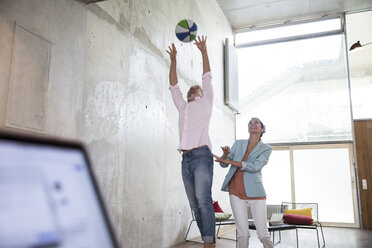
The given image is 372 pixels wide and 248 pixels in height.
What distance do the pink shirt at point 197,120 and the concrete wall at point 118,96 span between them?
0.76 meters

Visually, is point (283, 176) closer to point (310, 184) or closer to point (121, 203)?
point (310, 184)

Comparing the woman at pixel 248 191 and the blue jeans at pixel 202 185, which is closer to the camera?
the blue jeans at pixel 202 185

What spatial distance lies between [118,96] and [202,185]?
1310 millimetres

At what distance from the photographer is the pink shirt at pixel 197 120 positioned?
2844 mm

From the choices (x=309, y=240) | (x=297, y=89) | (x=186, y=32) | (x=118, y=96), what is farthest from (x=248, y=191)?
(x=297, y=89)

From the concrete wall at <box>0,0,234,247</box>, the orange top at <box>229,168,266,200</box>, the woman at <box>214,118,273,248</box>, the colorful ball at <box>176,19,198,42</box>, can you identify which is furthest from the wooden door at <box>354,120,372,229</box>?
the colorful ball at <box>176,19,198,42</box>

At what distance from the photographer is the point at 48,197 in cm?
47

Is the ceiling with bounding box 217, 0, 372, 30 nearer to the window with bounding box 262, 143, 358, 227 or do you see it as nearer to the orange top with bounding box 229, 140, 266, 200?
the window with bounding box 262, 143, 358, 227

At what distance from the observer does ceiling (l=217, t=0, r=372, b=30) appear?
766 cm

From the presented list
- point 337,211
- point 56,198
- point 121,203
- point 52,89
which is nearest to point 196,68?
point 121,203

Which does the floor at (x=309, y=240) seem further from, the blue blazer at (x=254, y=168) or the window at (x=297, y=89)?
the window at (x=297, y=89)

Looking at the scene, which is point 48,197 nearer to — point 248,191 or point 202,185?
point 202,185

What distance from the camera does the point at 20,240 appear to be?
41 cm

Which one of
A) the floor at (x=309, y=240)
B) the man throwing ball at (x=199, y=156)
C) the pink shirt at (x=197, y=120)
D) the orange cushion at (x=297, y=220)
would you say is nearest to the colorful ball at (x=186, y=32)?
the man throwing ball at (x=199, y=156)
